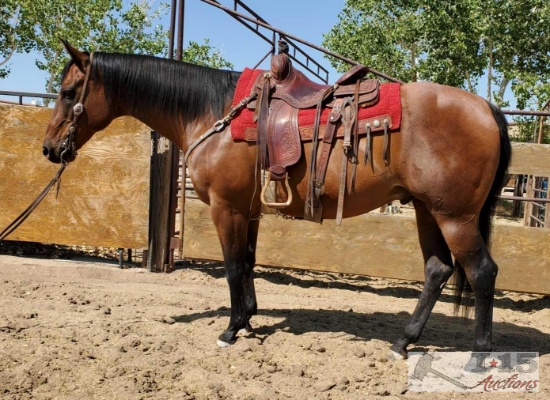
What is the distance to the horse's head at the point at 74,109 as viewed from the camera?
3.57 metres

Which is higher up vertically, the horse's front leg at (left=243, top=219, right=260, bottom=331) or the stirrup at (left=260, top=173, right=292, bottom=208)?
the stirrup at (left=260, top=173, right=292, bottom=208)

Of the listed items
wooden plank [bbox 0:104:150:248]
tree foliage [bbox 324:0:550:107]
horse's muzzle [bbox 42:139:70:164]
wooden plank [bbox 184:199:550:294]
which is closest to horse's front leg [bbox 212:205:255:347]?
horse's muzzle [bbox 42:139:70:164]

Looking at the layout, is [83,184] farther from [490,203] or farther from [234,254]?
[490,203]

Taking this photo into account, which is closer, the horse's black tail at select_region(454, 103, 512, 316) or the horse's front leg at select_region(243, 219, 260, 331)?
the horse's black tail at select_region(454, 103, 512, 316)

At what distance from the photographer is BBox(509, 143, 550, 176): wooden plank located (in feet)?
16.1

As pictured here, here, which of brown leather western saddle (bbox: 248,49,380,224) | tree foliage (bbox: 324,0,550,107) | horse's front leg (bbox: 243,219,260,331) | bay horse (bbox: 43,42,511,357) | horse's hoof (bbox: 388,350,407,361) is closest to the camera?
bay horse (bbox: 43,42,511,357)

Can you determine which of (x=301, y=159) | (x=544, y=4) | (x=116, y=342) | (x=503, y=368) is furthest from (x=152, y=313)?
(x=544, y=4)

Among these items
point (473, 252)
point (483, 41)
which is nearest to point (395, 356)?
point (473, 252)

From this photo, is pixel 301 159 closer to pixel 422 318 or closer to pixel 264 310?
pixel 422 318

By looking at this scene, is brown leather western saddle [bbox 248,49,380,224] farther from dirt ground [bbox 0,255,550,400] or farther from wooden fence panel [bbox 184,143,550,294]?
wooden fence panel [bbox 184,143,550,294]

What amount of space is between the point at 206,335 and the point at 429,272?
173cm

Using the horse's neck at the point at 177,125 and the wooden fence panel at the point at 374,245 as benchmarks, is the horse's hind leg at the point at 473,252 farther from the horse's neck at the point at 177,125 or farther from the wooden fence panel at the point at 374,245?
the wooden fence panel at the point at 374,245

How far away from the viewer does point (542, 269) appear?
5.01 metres

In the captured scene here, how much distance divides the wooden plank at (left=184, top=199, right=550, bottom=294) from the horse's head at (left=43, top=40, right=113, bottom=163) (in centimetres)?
229
